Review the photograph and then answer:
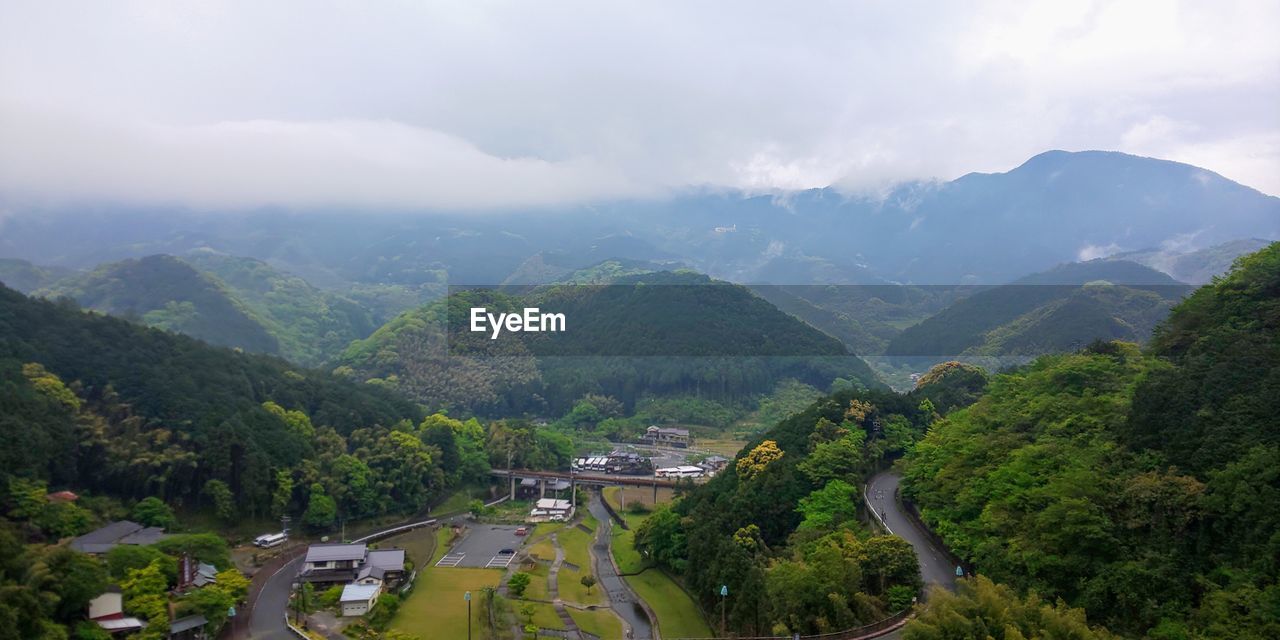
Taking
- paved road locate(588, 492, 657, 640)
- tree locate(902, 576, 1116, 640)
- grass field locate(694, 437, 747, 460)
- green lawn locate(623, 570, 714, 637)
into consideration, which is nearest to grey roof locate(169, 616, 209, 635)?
paved road locate(588, 492, 657, 640)

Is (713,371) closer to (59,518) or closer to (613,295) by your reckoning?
(613,295)

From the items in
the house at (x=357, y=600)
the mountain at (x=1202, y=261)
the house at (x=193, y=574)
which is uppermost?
the mountain at (x=1202, y=261)

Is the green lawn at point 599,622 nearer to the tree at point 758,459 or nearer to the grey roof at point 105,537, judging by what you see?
the tree at point 758,459

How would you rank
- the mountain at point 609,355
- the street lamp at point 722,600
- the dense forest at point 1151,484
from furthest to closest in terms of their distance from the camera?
the mountain at point 609,355 → the street lamp at point 722,600 → the dense forest at point 1151,484

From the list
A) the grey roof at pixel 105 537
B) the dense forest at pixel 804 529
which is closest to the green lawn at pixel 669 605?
the dense forest at pixel 804 529

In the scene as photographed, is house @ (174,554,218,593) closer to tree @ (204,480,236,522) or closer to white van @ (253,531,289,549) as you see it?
white van @ (253,531,289,549)

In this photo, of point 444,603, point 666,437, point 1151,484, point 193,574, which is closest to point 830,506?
point 1151,484
